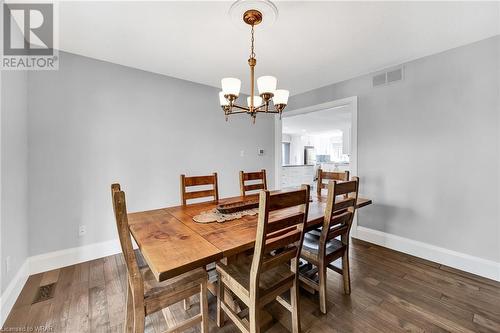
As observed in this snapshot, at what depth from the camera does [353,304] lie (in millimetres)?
1722

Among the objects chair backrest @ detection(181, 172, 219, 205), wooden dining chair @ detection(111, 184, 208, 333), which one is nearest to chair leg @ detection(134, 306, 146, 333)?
wooden dining chair @ detection(111, 184, 208, 333)

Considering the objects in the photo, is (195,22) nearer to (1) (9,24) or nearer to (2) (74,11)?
(2) (74,11)

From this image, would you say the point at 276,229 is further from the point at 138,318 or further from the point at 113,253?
the point at 113,253

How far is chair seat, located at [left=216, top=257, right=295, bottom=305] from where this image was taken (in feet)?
4.07

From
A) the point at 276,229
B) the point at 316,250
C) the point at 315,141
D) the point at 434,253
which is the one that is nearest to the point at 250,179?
the point at 316,250

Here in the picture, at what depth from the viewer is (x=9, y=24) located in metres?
1.77

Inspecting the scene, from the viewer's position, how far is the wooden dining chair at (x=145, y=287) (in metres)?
1.05

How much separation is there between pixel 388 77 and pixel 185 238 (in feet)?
10.2

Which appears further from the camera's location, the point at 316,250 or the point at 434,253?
the point at 434,253

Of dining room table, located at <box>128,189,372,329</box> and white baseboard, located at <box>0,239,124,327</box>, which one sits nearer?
dining room table, located at <box>128,189,372,329</box>

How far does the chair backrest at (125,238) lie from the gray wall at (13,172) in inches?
52.6

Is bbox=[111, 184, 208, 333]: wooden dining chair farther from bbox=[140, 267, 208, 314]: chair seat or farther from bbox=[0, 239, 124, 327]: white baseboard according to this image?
bbox=[0, 239, 124, 327]: white baseboard

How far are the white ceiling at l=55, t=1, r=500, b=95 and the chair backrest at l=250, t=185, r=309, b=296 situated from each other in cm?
152

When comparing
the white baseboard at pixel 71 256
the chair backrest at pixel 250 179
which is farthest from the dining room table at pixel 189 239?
the white baseboard at pixel 71 256
